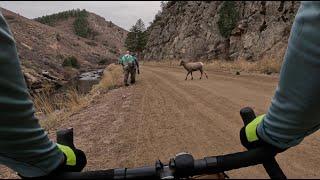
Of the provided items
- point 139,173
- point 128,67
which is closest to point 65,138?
point 139,173

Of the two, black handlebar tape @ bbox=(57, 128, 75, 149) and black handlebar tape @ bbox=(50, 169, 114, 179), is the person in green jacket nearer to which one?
black handlebar tape @ bbox=(50, 169, 114, 179)

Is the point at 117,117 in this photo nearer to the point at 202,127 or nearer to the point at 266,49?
the point at 202,127

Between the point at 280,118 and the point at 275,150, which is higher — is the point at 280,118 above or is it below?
above

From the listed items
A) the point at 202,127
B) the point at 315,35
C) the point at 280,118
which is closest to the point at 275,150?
the point at 280,118

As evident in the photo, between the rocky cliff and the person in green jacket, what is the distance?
109ft

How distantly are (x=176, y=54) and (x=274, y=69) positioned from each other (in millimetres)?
39465

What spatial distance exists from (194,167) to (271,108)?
0.39 meters

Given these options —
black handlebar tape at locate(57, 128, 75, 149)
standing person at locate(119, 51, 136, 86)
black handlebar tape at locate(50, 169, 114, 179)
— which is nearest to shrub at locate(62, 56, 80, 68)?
standing person at locate(119, 51, 136, 86)

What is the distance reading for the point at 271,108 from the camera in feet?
5.36

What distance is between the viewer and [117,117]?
11.5 metres

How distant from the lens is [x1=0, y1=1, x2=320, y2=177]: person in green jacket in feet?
4.49

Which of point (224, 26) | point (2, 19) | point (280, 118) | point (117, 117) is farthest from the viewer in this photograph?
point (224, 26)

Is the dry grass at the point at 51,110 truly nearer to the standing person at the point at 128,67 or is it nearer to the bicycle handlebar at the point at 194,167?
the standing person at the point at 128,67

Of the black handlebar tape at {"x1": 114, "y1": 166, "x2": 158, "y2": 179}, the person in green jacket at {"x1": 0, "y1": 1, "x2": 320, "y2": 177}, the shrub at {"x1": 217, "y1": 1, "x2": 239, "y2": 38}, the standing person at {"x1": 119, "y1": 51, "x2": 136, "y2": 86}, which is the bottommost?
the standing person at {"x1": 119, "y1": 51, "x2": 136, "y2": 86}
